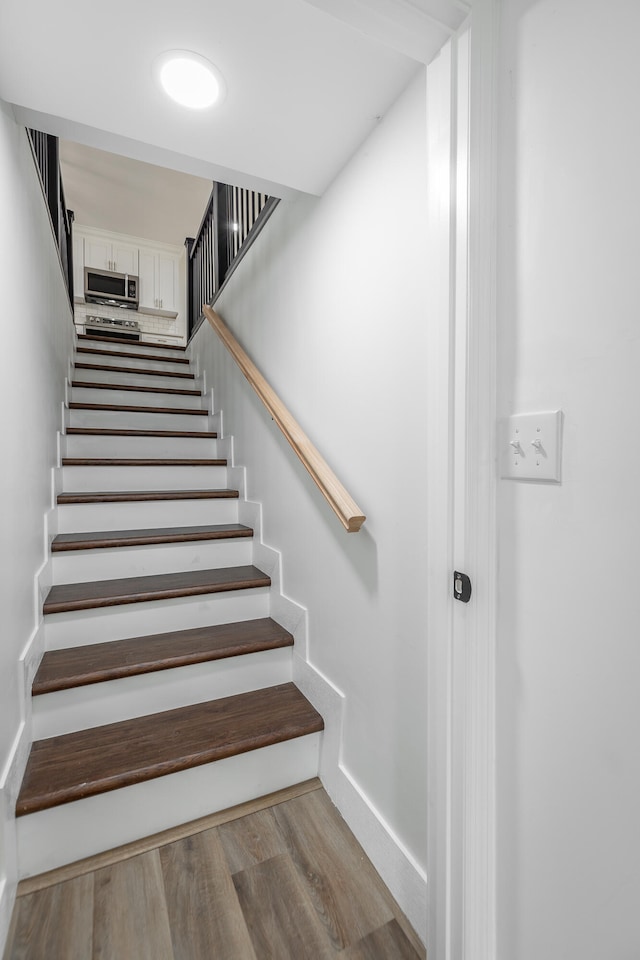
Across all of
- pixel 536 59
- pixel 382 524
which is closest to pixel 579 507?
pixel 382 524

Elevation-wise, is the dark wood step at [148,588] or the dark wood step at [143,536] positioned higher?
the dark wood step at [143,536]

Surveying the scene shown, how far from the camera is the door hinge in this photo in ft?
2.65

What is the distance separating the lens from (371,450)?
4.06 ft

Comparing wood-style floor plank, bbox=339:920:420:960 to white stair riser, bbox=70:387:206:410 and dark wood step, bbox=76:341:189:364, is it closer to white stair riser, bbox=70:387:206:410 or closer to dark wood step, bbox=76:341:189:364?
white stair riser, bbox=70:387:206:410

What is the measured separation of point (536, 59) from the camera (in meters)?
0.71

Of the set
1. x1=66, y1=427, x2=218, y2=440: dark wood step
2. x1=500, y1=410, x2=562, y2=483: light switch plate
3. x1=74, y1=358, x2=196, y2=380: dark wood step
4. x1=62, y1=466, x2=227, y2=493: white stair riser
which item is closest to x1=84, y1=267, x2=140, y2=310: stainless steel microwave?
x1=74, y1=358, x2=196, y2=380: dark wood step

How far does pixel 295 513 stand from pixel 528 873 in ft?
3.97

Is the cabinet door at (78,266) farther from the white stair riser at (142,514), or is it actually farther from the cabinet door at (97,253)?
the white stair riser at (142,514)

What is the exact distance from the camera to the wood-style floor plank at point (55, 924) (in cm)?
98

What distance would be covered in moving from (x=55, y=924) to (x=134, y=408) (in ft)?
7.69

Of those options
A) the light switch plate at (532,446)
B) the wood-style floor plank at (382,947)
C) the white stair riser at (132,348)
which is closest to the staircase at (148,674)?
the wood-style floor plank at (382,947)

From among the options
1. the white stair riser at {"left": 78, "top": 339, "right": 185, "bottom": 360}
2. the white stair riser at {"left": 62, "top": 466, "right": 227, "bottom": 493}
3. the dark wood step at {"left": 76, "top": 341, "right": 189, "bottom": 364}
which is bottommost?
the white stair riser at {"left": 62, "top": 466, "right": 227, "bottom": 493}

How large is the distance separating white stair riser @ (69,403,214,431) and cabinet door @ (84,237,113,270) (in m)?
2.89

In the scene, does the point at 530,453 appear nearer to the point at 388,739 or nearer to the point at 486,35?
the point at 486,35
